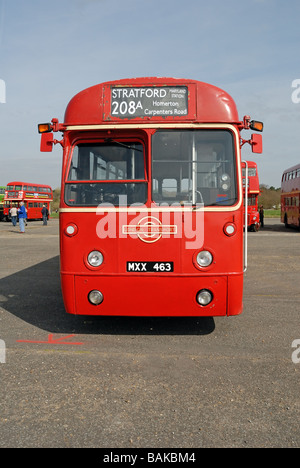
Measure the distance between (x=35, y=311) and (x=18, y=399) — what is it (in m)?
3.17

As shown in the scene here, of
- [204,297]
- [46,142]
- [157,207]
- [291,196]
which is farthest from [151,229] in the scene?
[291,196]

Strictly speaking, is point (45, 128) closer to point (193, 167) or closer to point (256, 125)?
point (193, 167)

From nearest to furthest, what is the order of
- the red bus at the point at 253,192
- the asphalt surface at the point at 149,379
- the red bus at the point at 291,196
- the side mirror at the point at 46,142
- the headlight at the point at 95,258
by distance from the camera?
the asphalt surface at the point at 149,379 → the headlight at the point at 95,258 → the side mirror at the point at 46,142 → the red bus at the point at 253,192 → the red bus at the point at 291,196

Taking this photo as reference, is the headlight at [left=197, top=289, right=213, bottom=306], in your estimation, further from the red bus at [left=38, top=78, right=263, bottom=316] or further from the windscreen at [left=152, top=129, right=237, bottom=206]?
the windscreen at [left=152, top=129, right=237, bottom=206]

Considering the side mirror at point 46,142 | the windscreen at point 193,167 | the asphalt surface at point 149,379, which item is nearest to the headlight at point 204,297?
the asphalt surface at point 149,379

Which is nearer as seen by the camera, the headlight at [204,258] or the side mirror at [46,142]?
the headlight at [204,258]

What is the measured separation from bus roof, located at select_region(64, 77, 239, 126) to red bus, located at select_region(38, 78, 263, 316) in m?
0.01

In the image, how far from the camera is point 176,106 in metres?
4.95

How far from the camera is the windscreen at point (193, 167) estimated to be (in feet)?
16.0

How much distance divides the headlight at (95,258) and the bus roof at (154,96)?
158 centimetres

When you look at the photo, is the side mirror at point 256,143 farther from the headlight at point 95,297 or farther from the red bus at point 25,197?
the red bus at point 25,197

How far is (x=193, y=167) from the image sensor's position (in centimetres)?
488

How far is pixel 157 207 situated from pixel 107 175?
75 cm
